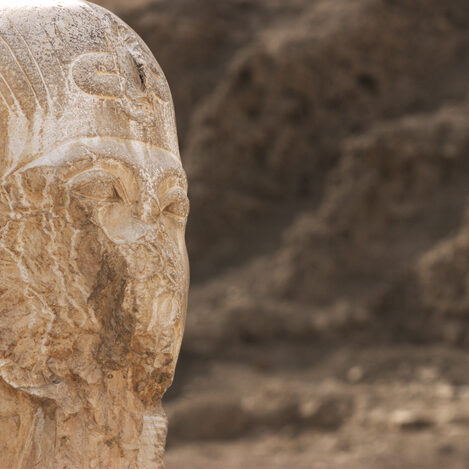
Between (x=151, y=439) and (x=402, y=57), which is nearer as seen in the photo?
(x=151, y=439)

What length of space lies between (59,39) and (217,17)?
314 inches

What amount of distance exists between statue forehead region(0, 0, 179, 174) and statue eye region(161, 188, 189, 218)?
0.14 metres

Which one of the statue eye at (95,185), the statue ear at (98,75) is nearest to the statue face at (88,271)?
the statue eye at (95,185)

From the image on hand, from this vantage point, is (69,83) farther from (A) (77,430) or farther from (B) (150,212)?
(A) (77,430)

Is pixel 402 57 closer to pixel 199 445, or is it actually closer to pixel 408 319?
pixel 408 319

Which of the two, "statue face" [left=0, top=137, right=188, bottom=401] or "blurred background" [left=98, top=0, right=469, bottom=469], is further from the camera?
"blurred background" [left=98, top=0, right=469, bottom=469]

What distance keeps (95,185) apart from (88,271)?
0.23 m

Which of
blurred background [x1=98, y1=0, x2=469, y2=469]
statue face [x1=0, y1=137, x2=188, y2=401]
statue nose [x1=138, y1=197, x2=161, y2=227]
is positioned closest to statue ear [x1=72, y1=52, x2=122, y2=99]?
statue face [x1=0, y1=137, x2=188, y2=401]

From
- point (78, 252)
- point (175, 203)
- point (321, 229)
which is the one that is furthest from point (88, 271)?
point (321, 229)

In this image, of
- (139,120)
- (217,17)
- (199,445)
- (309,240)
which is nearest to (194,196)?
(309,240)

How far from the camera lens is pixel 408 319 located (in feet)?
27.4

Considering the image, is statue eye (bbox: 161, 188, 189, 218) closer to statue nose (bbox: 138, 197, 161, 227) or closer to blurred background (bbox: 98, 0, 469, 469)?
statue nose (bbox: 138, 197, 161, 227)

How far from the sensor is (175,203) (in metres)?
2.70

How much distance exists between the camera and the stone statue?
243 cm
